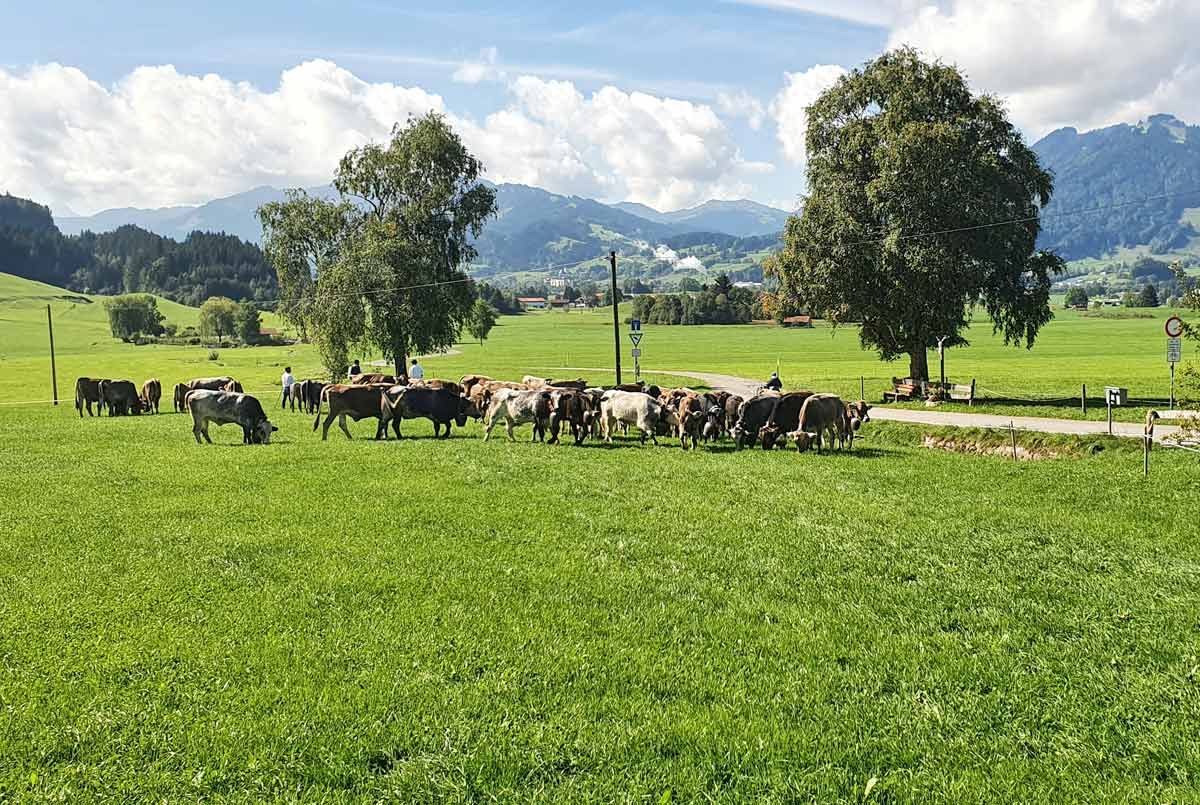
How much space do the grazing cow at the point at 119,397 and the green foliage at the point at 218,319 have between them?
107m

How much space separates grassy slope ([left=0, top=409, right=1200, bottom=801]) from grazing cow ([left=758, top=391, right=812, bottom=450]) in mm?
8756

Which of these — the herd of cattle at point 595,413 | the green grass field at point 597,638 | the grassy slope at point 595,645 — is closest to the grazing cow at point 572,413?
the herd of cattle at point 595,413

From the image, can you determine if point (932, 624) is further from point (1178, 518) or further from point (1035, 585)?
point (1178, 518)

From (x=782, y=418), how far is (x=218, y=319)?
134302mm

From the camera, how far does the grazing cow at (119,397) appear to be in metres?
37.8

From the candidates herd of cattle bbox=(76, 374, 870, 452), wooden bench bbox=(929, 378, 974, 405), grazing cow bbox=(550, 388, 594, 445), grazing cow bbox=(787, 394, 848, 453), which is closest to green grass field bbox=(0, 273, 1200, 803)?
grazing cow bbox=(787, 394, 848, 453)

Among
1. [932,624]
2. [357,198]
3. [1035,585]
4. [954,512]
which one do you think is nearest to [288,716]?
[932,624]

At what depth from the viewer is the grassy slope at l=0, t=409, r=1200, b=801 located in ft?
19.8

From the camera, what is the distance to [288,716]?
667 centimetres

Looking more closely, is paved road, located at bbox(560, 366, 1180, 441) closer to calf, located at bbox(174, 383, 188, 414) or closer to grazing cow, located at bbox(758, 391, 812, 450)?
grazing cow, located at bbox(758, 391, 812, 450)

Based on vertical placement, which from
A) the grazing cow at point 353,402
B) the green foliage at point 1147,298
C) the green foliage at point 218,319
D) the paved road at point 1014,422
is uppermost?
the green foliage at point 218,319

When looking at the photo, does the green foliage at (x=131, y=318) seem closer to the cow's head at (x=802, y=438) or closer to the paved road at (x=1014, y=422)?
the paved road at (x=1014, y=422)

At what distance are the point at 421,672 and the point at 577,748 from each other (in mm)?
1900

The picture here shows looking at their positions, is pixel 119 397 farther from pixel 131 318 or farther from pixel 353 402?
pixel 131 318
